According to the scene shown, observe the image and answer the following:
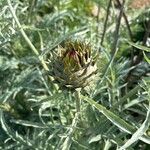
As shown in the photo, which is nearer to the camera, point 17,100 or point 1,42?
point 1,42

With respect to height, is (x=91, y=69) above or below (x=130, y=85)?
above

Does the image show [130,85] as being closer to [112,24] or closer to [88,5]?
[112,24]

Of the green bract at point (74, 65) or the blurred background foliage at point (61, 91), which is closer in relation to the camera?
the green bract at point (74, 65)

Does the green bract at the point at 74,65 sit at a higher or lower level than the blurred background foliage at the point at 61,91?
higher

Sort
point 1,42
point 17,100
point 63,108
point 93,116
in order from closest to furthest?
point 1,42, point 93,116, point 63,108, point 17,100

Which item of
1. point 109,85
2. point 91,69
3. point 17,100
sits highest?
point 91,69

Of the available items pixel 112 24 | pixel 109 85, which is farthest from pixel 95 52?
pixel 112 24

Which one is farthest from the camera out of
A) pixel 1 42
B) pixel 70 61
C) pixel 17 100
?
pixel 17 100
